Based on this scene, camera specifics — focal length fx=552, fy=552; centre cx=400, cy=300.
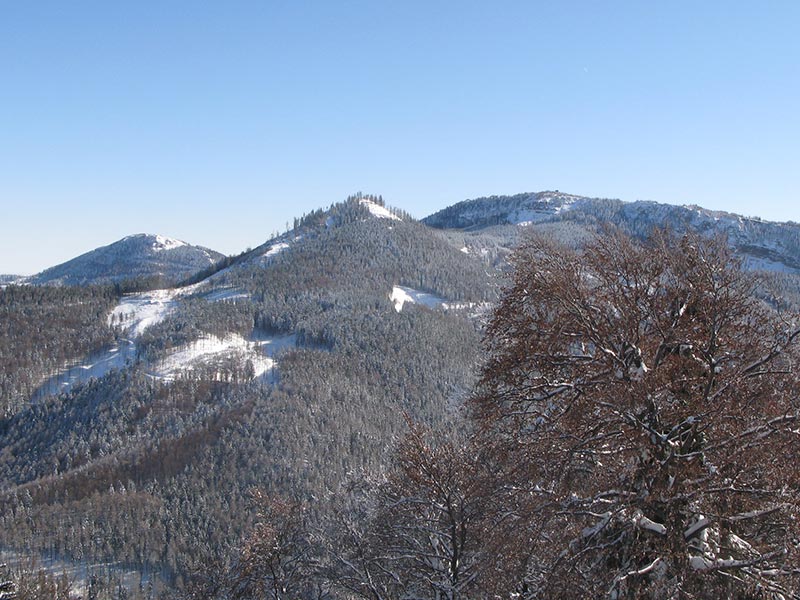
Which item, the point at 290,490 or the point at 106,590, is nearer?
the point at 106,590

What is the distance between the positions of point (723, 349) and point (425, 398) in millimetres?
194468

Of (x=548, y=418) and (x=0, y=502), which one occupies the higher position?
(x=548, y=418)

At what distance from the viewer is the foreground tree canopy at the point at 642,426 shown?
6961 millimetres

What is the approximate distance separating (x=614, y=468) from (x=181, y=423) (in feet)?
661

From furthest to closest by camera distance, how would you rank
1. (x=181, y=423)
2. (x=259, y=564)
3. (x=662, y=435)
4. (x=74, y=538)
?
(x=181, y=423) → (x=74, y=538) → (x=259, y=564) → (x=662, y=435)

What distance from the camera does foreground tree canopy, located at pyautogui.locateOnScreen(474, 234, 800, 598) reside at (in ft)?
22.8

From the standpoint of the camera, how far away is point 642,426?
23.7 feet

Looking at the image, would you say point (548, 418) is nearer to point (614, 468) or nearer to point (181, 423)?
point (614, 468)

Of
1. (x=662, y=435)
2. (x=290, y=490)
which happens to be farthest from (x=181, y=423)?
(x=662, y=435)

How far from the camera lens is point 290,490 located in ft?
488

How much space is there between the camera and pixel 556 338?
8219 millimetres

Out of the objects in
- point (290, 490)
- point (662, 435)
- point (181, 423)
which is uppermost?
point (662, 435)

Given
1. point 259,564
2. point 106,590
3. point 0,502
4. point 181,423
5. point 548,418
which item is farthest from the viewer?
point 181,423

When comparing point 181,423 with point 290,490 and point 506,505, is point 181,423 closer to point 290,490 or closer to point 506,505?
point 290,490
